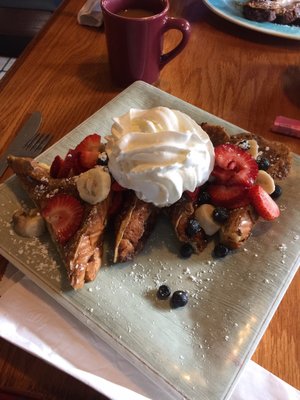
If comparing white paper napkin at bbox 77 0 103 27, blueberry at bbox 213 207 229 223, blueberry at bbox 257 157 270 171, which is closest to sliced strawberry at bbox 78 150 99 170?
blueberry at bbox 213 207 229 223

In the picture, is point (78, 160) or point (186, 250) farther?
point (78, 160)

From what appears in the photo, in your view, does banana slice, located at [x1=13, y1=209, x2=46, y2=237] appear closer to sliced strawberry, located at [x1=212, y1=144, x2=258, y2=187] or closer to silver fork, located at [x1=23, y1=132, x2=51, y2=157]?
silver fork, located at [x1=23, y1=132, x2=51, y2=157]

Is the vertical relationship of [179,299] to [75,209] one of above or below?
below

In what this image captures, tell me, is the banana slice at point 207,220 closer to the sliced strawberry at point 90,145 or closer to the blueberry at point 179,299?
the blueberry at point 179,299

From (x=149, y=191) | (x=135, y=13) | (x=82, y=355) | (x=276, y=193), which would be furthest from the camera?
(x=135, y=13)

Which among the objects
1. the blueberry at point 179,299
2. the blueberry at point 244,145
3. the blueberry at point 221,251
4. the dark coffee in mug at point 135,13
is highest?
the dark coffee in mug at point 135,13

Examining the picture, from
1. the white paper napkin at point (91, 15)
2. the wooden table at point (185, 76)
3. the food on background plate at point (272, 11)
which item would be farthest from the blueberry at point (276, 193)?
the white paper napkin at point (91, 15)

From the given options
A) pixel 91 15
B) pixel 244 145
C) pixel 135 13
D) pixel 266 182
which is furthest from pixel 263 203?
pixel 91 15

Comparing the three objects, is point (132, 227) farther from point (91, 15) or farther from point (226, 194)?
point (91, 15)
